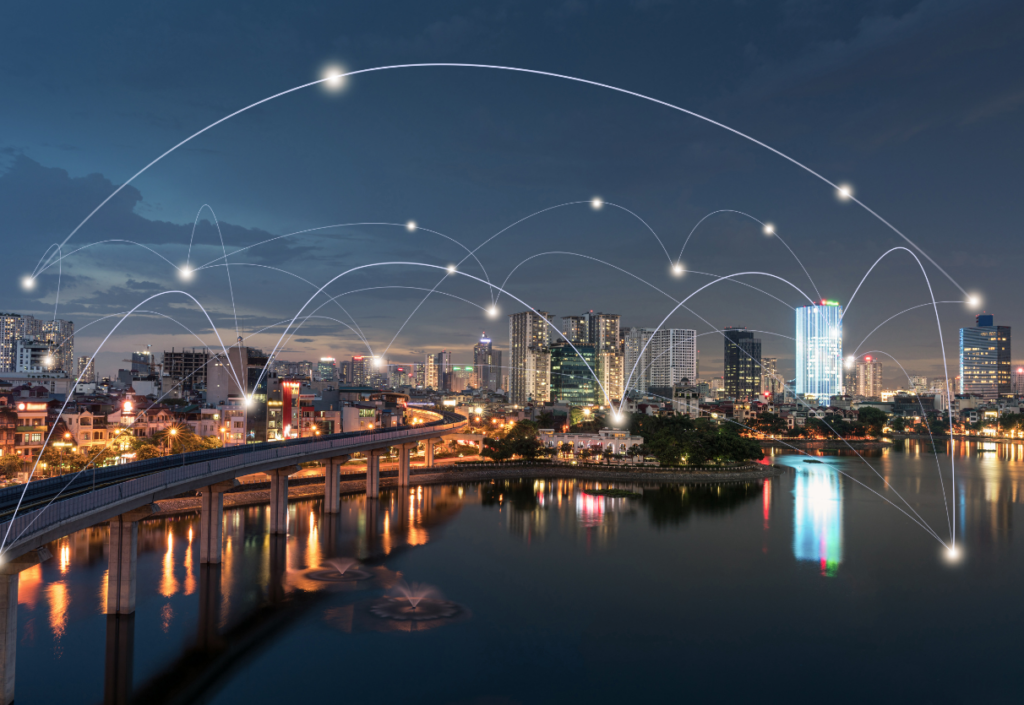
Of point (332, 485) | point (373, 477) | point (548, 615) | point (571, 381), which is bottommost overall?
point (548, 615)

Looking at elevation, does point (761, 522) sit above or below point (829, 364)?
below

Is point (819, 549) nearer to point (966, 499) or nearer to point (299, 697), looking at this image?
point (966, 499)

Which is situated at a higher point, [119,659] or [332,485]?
[332,485]

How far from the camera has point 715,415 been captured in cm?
9725

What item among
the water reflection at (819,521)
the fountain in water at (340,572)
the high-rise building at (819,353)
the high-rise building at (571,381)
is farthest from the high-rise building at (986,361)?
the fountain in water at (340,572)

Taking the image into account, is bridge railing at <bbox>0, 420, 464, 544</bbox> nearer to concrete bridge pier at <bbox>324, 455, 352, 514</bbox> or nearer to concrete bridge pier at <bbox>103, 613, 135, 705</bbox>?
concrete bridge pier at <bbox>324, 455, 352, 514</bbox>

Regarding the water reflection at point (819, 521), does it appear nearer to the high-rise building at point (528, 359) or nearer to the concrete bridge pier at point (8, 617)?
the concrete bridge pier at point (8, 617)

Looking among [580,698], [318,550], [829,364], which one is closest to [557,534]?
[318,550]

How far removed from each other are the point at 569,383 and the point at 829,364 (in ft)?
224

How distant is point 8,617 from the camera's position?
13.0 meters

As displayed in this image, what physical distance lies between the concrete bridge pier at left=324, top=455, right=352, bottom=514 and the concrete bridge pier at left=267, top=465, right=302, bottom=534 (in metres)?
5.05

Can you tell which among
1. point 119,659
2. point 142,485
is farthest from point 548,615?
point 142,485

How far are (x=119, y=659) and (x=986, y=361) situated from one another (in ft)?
649

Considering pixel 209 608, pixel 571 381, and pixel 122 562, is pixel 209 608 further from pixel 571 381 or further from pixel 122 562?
pixel 571 381
